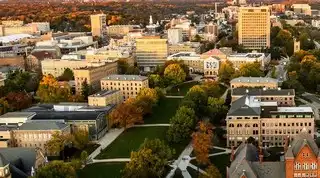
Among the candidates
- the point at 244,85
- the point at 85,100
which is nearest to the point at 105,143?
the point at 85,100

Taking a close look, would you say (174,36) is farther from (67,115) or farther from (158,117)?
(67,115)

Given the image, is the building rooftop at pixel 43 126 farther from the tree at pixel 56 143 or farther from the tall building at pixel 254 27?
the tall building at pixel 254 27

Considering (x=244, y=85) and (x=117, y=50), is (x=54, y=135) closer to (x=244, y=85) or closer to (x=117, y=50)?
(x=244, y=85)

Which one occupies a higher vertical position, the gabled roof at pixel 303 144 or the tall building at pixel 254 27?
the tall building at pixel 254 27

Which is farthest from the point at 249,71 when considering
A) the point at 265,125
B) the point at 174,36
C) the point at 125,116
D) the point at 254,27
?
the point at 174,36

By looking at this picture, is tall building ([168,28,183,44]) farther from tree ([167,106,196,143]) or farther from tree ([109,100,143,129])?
tree ([167,106,196,143])

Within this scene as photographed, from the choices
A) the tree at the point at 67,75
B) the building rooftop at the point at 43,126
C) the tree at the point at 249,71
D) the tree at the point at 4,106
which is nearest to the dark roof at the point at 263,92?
the tree at the point at 249,71
